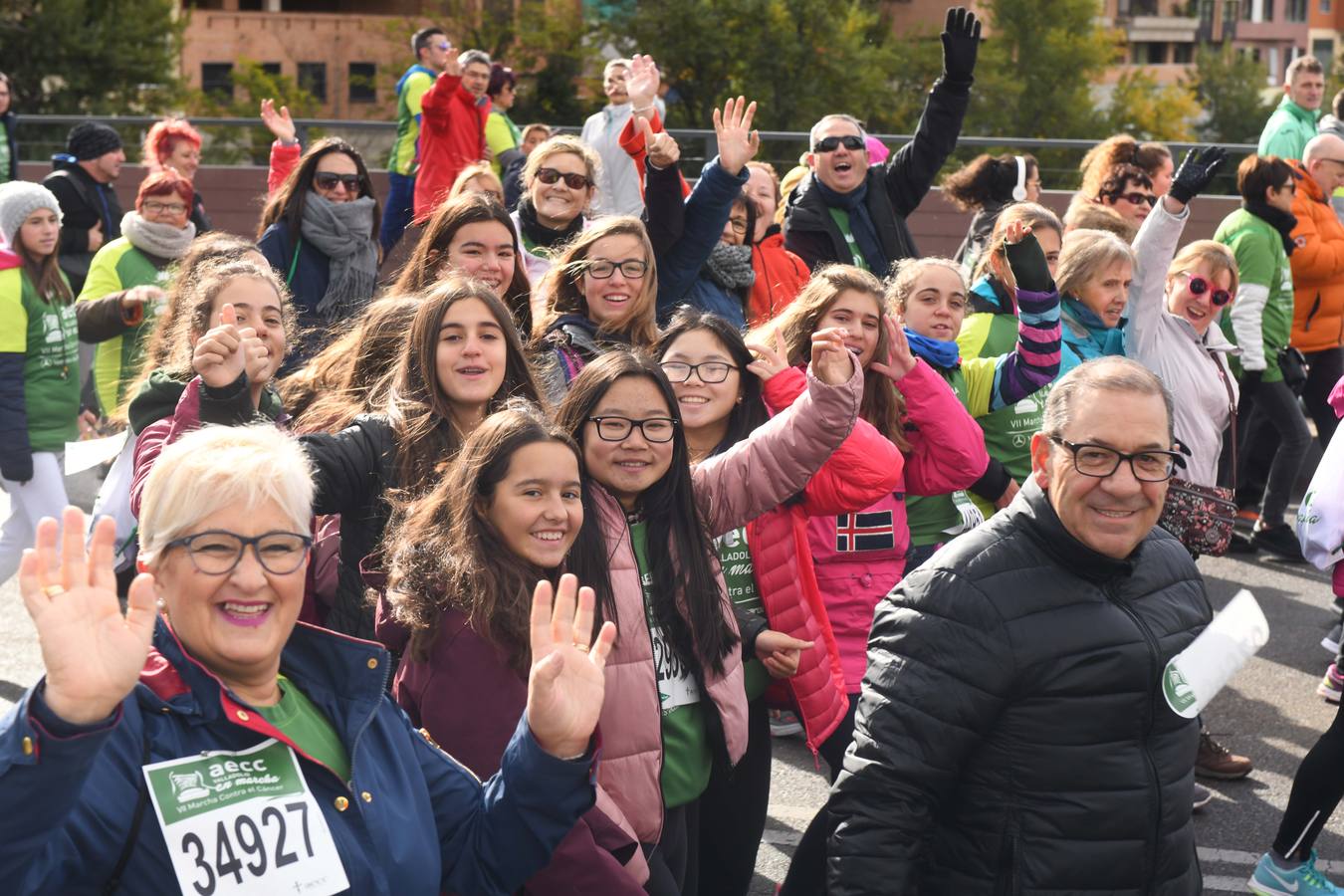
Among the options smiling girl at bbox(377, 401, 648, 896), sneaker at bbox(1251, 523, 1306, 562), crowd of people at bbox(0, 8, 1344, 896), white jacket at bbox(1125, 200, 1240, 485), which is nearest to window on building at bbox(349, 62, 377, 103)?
sneaker at bbox(1251, 523, 1306, 562)

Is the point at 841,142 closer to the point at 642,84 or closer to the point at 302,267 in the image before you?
the point at 642,84

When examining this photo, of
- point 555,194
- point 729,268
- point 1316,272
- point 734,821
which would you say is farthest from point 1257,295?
point 734,821

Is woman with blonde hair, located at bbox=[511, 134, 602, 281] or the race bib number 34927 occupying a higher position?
woman with blonde hair, located at bbox=[511, 134, 602, 281]

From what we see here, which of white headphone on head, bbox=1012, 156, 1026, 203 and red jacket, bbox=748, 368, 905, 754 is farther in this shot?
white headphone on head, bbox=1012, 156, 1026, 203

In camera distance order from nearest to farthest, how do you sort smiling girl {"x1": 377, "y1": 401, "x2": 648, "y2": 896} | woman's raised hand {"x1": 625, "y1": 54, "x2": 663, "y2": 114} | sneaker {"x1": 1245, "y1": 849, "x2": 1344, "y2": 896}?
smiling girl {"x1": 377, "y1": 401, "x2": 648, "y2": 896} → sneaker {"x1": 1245, "y1": 849, "x2": 1344, "y2": 896} → woman's raised hand {"x1": 625, "y1": 54, "x2": 663, "y2": 114}

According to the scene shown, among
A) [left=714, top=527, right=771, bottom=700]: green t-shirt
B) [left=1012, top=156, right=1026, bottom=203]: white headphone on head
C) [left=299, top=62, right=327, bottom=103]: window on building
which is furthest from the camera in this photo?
[left=299, top=62, right=327, bottom=103]: window on building

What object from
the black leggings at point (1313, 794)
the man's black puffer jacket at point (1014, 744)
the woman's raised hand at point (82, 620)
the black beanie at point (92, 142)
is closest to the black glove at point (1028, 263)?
the black leggings at point (1313, 794)

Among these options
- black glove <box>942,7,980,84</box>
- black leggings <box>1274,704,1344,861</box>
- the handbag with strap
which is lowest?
black leggings <box>1274,704,1344,861</box>

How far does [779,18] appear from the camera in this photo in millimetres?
28484

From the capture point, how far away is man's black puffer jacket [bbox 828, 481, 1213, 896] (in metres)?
2.98

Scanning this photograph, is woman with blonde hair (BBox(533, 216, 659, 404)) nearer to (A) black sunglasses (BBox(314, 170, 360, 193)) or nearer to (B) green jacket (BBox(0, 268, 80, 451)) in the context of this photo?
(A) black sunglasses (BBox(314, 170, 360, 193))

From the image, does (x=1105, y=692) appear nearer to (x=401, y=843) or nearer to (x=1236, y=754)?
(x=401, y=843)

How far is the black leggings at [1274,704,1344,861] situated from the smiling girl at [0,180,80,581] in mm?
5208

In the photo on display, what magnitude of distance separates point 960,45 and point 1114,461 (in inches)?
175
